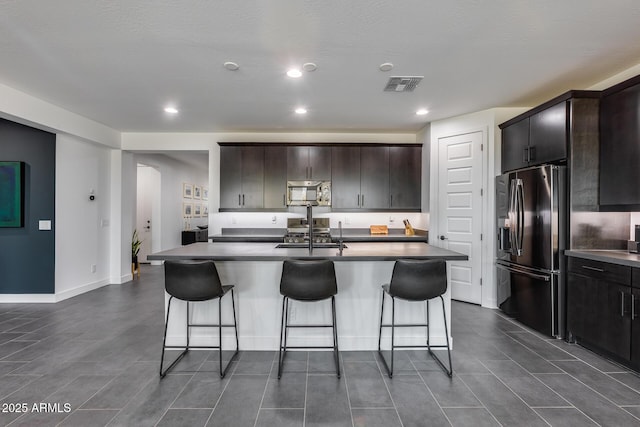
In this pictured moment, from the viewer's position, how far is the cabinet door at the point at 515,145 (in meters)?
3.51

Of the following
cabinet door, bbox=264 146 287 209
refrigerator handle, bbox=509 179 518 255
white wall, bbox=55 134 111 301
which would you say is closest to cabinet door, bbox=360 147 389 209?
cabinet door, bbox=264 146 287 209

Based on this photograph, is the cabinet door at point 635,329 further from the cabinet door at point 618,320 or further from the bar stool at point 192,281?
the bar stool at point 192,281

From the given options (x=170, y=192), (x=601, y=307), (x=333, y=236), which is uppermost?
(x=170, y=192)

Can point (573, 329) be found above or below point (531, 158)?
below

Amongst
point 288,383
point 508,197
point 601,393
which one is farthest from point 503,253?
point 288,383

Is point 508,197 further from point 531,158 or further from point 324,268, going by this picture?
point 324,268

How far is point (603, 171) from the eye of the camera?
9.35 feet

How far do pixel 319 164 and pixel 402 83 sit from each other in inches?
82.1

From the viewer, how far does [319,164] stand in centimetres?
493

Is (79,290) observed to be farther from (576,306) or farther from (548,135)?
(548,135)

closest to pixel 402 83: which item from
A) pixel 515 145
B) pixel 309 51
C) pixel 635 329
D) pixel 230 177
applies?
pixel 309 51

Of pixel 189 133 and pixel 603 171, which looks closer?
pixel 603 171

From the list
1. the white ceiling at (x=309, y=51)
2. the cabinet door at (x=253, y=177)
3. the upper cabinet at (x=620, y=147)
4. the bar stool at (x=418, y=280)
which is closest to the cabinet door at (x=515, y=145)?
the white ceiling at (x=309, y=51)

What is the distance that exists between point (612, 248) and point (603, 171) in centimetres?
78
